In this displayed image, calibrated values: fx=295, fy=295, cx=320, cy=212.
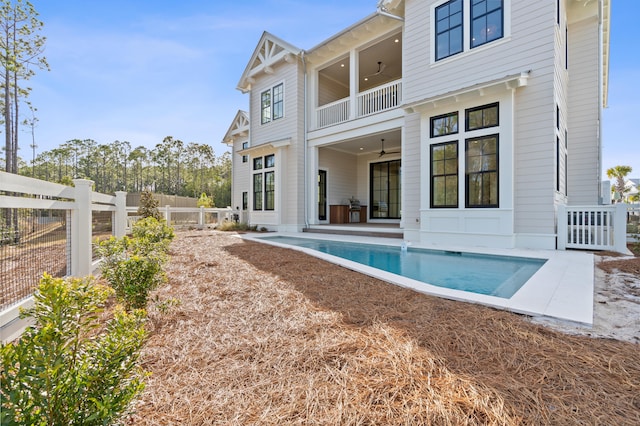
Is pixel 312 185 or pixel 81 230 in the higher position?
pixel 312 185

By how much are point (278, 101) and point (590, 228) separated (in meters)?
10.5

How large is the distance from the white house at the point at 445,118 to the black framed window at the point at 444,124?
3 cm

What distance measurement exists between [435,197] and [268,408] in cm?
699

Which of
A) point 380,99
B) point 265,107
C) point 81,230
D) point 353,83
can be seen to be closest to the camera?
point 81,230

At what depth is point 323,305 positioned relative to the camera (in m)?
2.93

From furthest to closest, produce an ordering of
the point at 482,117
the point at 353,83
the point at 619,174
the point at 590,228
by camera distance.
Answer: the point at 619,174
the point at 353,83
the point at 482,117
the point at 590,228

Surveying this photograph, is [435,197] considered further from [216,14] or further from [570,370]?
[216,14]

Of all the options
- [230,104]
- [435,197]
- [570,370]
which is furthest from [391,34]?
[230,104]

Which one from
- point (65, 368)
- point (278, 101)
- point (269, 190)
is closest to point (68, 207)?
point (65, 368)

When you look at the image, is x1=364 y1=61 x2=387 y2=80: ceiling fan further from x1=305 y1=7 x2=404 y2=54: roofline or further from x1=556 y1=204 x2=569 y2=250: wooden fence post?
x1=556 y1=204 x2=569 y2=250: wooden fence post

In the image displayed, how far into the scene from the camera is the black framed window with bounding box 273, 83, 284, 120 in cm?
1171

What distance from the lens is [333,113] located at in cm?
1085

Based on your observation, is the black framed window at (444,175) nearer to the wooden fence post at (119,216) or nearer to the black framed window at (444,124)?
the black framed window at (444,124)

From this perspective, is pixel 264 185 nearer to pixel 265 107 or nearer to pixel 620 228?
pixel 265 107
